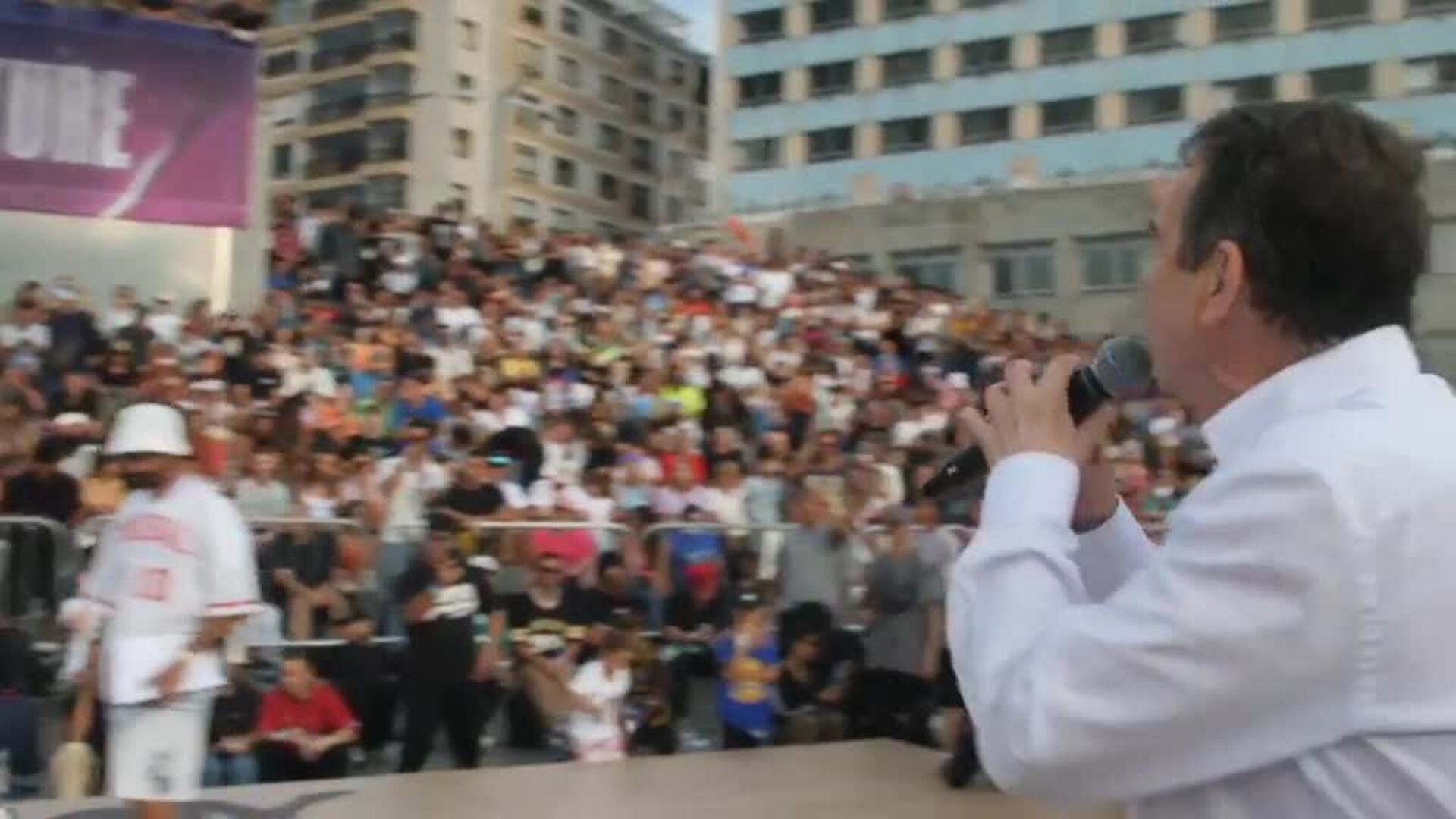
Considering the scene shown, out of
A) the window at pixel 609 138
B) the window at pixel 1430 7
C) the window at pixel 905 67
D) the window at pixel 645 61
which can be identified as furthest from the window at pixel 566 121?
the window at pixel 1430 7

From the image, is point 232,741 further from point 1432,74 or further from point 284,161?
point 284,161

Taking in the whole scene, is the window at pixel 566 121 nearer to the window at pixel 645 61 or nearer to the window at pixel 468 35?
the window at pixel 468 35

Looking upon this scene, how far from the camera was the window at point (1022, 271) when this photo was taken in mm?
42906

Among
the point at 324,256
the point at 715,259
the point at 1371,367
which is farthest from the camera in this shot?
the point at 715,259

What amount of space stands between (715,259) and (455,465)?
35.6 ft

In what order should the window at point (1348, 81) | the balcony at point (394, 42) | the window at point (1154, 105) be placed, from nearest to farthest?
the window at point (1348, 81) < the window at point (1154, 105) < the balcony at point (394, 42)

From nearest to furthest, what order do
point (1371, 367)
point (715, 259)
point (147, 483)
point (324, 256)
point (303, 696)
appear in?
point (1371, 367), point (147, 483), point (303, 696), point (324, 256), point (715, 259)

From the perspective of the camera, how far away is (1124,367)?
1948mm

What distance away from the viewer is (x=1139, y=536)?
6.40 feet

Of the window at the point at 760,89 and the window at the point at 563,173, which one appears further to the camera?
the window at the point at 563,173

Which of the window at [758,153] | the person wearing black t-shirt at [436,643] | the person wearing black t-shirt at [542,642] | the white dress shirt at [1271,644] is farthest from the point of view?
the window at [758,153]

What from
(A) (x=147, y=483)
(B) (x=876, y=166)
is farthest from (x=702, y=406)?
(B) (x=876, y=166)

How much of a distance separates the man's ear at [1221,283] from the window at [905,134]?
59440 millimetres

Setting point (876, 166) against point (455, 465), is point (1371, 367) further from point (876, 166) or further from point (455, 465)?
point (876, 166)
